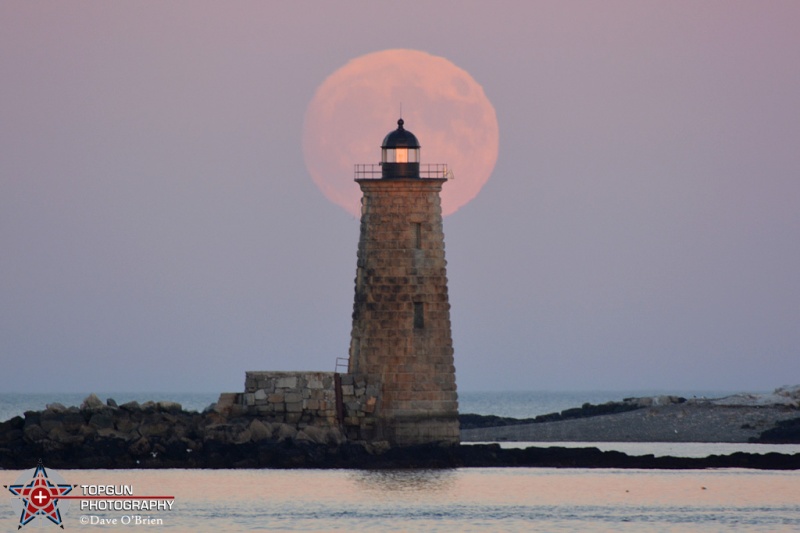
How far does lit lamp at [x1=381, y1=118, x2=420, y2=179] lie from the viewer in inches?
1897

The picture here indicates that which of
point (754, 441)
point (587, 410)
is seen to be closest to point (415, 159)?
Answer: point (754, 441)

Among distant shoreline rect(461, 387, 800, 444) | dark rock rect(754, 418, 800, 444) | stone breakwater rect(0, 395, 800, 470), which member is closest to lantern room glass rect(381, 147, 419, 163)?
stone breakwater rect(0, 395, 800, 470)

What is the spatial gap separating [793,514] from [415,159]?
14447 millimetres

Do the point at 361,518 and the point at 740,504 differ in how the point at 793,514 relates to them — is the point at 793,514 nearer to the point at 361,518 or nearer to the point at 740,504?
the point at 740,504

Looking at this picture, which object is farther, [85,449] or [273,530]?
[85,449]

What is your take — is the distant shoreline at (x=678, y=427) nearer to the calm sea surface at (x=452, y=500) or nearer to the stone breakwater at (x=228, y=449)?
the stone breakwater at (x=228, y=449)

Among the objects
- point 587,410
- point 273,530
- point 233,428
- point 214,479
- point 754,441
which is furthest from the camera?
point 587,410

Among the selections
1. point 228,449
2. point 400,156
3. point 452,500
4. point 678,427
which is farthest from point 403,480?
point 678,427

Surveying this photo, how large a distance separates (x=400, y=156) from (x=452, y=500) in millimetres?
10576

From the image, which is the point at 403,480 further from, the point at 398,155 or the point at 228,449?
the point at 398,155

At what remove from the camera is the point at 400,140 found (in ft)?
159

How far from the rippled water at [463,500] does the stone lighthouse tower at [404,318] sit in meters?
1.80

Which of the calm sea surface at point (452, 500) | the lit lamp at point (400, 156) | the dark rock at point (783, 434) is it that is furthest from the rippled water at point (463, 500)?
the dark rock at point (783, 434)

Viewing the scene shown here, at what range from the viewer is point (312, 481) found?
145 ft
